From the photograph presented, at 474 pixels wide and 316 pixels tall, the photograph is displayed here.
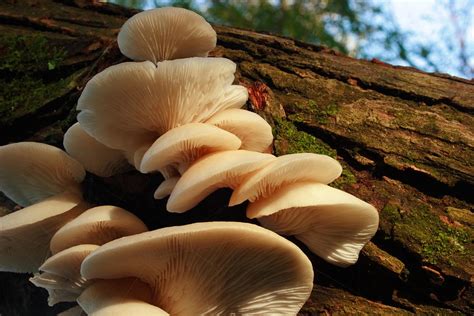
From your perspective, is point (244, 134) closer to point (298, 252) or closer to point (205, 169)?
point (205, 169)

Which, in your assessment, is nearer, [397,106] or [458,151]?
[458,151]

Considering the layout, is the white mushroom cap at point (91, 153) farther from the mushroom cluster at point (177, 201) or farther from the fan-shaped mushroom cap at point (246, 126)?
the fan-shaped mushroom cap at point (246, 126)

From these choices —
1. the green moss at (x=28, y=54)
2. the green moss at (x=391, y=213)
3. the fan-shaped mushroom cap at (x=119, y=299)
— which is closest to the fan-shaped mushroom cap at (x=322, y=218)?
the green moss at (x=391, y=213)

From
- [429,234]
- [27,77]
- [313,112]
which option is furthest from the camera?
[27,77]

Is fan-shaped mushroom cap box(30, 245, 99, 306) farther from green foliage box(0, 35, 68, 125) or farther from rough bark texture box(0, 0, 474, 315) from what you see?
green foliage box(0, 35, 68, 125)

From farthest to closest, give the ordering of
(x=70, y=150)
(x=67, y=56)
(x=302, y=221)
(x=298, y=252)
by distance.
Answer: (x=67, y=56)
(x=70, y=150)
(x=302, y=221)
(x=298, y=252)

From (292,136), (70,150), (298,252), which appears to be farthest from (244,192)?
(70,150)

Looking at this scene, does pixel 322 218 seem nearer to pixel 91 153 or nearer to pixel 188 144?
pixel 188 144

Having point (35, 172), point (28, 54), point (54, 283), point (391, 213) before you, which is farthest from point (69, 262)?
point (28, 54)
